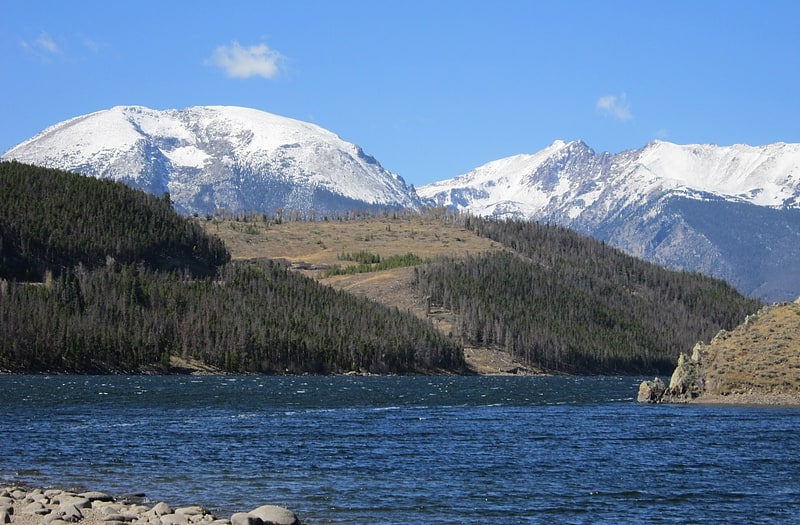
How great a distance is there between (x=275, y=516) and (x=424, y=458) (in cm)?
2859

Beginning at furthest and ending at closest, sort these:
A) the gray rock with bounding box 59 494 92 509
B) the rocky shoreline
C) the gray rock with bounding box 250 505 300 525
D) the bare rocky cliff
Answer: the bare rocky cliff, the gray rock with bounding box 59 494 92 509, the gray rock with bounding box 250 505 300 525, the rocky shoreline

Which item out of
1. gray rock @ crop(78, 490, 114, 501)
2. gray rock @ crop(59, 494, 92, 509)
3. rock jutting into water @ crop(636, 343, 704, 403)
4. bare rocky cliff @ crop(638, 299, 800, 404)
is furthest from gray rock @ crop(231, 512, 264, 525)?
rock jutting into water @ crop(636, 343, 704, 403)

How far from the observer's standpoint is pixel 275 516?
53031 mm

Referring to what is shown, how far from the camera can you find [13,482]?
218 ft

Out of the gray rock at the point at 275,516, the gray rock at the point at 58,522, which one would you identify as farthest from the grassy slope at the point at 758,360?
the gray rock at the point at 58,522

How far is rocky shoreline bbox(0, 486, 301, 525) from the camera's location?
51.6m

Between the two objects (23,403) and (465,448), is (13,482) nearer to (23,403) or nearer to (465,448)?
(465,448)

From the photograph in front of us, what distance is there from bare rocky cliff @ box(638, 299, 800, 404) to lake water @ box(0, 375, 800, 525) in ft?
24.3

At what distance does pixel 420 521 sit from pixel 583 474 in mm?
19496

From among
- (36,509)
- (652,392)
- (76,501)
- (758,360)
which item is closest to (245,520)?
(76,501)

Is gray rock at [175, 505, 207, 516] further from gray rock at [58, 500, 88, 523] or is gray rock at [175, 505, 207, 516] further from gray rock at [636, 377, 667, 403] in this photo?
gray rock at [636, 377, 667, 403]

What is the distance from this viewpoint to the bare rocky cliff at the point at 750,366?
135 metres

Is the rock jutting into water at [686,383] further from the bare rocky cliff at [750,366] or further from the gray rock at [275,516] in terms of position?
the gray rock at [275,516]

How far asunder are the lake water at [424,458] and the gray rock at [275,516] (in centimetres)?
340
